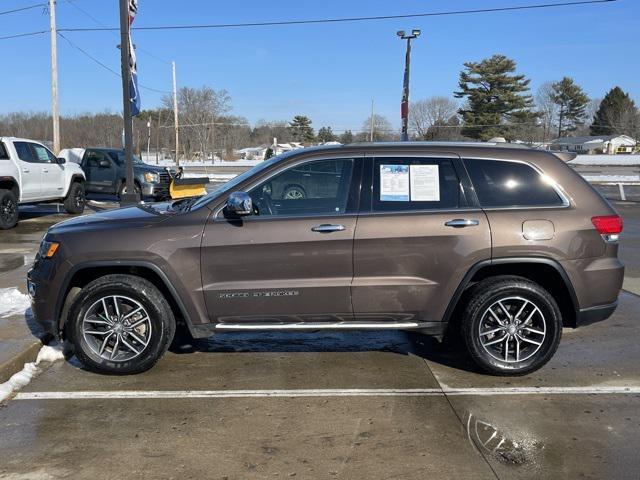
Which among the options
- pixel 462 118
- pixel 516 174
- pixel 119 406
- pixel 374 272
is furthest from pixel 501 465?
A: pixel 462 118

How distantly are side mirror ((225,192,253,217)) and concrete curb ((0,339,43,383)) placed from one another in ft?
7.06

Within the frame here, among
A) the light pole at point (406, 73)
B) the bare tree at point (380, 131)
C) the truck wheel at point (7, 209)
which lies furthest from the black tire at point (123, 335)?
the bare tree at point (380, 131)

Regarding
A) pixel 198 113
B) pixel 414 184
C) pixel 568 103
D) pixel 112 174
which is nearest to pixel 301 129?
pixel 198 113

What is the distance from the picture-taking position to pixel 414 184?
455 cm

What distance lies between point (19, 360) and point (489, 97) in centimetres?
6856

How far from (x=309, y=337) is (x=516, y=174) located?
252cm

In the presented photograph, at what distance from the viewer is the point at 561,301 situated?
4.68 m

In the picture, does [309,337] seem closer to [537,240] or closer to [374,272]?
[374,272]

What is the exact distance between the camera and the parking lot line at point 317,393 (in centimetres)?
423

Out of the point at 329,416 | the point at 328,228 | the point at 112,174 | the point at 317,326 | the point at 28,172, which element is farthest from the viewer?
the point at 112,174

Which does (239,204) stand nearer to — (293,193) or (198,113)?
(293,193)

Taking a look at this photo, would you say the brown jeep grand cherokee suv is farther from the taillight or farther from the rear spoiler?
the rear spoiler

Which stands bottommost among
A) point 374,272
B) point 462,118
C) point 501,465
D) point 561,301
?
point 501,465

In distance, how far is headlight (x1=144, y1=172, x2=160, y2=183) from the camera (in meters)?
17.7
